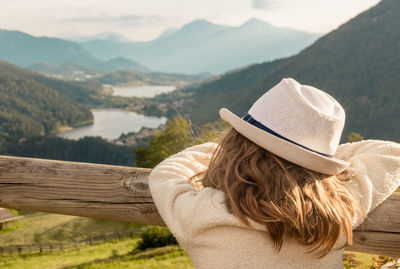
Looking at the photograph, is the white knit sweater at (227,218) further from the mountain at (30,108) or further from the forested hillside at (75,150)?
the mountain at (30,108)

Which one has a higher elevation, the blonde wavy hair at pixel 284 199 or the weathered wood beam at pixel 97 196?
the blonde wavy hair at pixel 284 199

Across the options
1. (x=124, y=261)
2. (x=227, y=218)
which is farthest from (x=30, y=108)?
(x=227, y=218)

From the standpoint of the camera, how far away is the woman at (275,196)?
3.65 feet

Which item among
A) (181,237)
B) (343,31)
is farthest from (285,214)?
(343,31)

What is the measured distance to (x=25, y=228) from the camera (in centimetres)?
2331

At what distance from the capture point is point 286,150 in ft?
3.60

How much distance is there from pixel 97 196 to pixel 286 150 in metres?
0.88

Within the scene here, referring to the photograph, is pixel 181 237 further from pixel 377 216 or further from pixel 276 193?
pixel 377 216

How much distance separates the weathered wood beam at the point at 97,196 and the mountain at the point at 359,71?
161 ft

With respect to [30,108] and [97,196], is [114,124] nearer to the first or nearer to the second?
[30,108]

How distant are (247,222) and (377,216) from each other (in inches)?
22.9

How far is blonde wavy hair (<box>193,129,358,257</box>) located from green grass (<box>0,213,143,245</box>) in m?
20.3

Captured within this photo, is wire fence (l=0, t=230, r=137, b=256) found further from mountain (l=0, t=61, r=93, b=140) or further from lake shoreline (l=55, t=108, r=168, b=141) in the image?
mountain (l=0, t=61, r=93, b=140)

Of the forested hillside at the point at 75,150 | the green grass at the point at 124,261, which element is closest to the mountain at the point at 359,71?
the forested hillside at the point at 75,150
